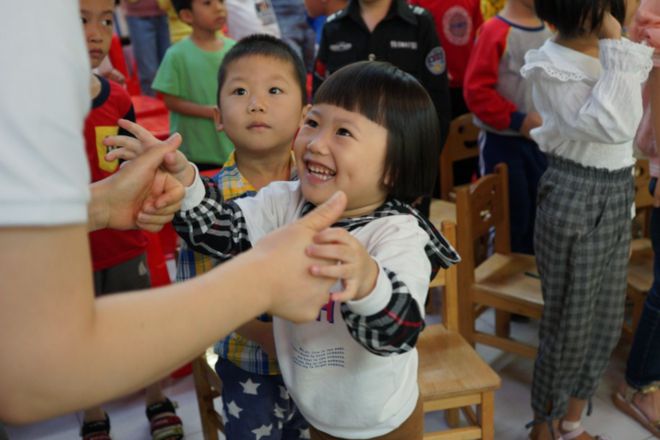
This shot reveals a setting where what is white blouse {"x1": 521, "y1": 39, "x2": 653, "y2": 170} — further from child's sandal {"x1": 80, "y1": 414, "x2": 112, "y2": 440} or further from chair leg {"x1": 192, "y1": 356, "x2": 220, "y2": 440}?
child's sandal {"x1": 80, "y1": 414, "x2": 112, "y2": 440}

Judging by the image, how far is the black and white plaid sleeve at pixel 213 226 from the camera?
3.27ft

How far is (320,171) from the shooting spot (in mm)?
987

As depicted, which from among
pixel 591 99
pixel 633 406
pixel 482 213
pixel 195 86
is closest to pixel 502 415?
pixel 633 406

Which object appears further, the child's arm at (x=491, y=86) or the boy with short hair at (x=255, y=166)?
the child's arm at (x=491, y=86)

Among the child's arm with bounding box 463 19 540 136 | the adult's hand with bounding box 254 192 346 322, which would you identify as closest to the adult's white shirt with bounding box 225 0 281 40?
the child's arm with bounding box 463 19 540 136

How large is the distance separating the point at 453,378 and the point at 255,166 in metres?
0.72

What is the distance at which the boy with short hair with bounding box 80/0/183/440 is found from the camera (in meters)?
1.67

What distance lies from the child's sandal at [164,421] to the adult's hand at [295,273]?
154cm

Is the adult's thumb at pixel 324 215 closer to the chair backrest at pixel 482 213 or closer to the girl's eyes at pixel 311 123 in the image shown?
the girl's eyes at pixel 311 123

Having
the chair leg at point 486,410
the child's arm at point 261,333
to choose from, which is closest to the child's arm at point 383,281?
the child's arm at point 261,333

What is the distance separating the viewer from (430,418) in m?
2.03

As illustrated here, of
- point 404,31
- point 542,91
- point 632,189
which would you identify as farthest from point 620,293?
point 404,31

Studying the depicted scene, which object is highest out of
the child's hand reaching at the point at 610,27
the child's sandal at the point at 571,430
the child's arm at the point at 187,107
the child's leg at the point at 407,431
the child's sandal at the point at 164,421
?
the child's hand reaching at the point at 610,27

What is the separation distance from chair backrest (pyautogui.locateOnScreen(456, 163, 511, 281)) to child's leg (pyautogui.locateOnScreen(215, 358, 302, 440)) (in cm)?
73
